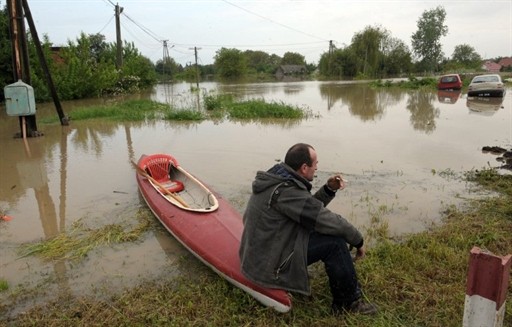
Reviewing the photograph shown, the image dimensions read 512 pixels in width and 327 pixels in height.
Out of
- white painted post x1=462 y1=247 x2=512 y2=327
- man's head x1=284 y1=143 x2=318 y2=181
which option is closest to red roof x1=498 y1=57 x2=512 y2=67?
man's head x1=284 y1=143 x2=318 y2=181

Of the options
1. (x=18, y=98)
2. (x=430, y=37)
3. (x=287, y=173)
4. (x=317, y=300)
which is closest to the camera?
(x=287, y=173)

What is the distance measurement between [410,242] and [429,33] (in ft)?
261

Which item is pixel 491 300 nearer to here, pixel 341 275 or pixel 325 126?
Answer: pixel 341 275

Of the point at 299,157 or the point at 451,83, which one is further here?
the point at 451,83

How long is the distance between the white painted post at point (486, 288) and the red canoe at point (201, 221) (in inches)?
53.0

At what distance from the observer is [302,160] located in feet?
9.43

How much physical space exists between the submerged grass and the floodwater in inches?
16.3

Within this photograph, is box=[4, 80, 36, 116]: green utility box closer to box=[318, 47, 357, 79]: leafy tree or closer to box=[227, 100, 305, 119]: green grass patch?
box=[227, 100, 305, 119]: green grass patch

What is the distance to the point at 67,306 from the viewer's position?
11.5 ft

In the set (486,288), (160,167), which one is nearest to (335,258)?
(486,288)

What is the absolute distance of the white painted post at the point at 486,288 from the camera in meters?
1.93

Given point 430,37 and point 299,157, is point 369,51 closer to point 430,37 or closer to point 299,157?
point 430,37

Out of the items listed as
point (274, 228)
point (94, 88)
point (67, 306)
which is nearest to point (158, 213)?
point (67, 306)

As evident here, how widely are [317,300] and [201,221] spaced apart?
158 cm
